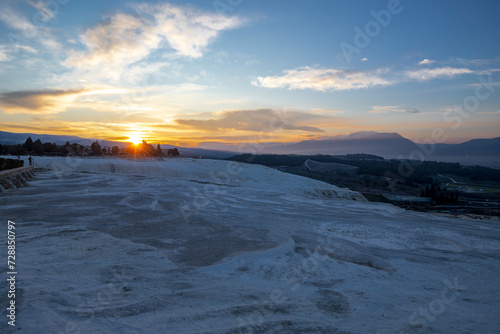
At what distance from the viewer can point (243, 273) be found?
6406mm

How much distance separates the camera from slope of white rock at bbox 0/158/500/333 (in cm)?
451

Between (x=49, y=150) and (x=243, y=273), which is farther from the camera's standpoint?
(x=49, y=150)

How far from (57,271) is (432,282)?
24.1ft

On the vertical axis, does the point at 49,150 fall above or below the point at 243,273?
above

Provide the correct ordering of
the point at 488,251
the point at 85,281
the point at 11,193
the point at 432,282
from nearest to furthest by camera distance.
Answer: the point at 85,281 < the point at 432,282 < the point at 488,251 < the point at 11,193

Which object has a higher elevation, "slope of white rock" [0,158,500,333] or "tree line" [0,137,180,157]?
"tree line" [0,137,180,157]

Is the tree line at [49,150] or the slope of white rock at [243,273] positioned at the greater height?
the tree line at [49,150]

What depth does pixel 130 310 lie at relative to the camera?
4.62 m

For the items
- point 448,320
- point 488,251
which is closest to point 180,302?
point 448,320

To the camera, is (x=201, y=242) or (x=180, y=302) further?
(x=201, y=242)

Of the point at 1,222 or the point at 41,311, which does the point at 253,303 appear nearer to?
the point at 41,311

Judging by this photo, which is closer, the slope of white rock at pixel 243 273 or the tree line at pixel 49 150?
the slope of white rock at pixel 243 273

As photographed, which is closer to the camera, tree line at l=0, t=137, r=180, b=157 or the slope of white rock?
the slope of white rock

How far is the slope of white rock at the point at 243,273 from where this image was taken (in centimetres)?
451
